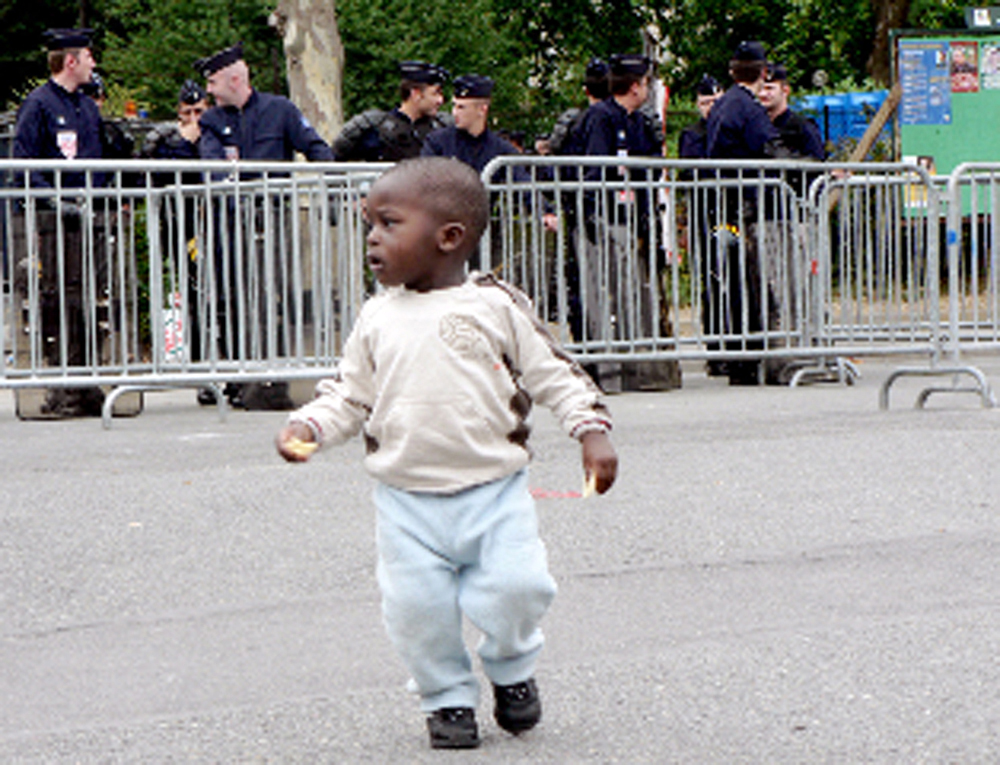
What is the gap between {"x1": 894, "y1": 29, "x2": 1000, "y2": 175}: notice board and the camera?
57.0 ft

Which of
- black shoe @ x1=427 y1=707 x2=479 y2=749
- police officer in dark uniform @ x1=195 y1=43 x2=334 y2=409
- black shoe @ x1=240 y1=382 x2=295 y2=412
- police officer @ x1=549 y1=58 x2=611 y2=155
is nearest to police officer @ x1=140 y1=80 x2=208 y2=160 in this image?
police officer in dark uniform @ x1=195 y1=43 x2=334 y2=409

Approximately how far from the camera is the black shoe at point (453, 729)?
12.8 feet

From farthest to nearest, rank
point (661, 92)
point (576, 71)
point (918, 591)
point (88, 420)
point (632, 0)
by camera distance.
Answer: point (576, 71) → point (632, 0) → point (661, 92) → point (88, 420) → point (918, 591)

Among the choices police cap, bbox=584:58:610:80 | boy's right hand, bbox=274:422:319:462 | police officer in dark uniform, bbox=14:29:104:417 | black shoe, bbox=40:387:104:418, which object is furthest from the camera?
police cap, bbox=584:58:610:80

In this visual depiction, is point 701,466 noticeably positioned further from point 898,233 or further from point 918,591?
point 898,233

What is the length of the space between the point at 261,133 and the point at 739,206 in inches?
105

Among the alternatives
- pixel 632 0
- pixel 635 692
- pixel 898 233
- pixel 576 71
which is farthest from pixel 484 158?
pixel 576 71

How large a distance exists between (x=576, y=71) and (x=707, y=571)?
23.4 metres

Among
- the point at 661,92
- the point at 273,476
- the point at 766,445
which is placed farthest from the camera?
the point at 661,92

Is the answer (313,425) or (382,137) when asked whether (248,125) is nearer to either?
(382,137)

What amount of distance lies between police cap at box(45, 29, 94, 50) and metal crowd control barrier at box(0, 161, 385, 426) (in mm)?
1052

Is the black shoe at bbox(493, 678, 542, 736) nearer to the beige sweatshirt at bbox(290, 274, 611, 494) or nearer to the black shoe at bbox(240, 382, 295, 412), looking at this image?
the beige sweatshirt at bbox(290, 274, 611, 494)

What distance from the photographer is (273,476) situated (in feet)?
23.7

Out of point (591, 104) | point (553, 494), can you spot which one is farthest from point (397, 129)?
point (553, 494)
